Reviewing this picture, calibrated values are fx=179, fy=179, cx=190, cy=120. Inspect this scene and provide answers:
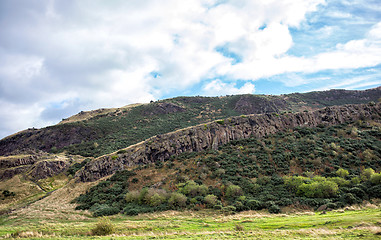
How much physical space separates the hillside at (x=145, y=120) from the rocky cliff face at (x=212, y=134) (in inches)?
1117

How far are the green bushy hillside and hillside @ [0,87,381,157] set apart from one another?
39.5 meters

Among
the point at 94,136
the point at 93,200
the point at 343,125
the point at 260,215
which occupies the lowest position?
the point at 260,215

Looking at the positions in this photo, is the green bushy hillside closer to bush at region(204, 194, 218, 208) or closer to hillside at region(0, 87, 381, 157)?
bush at region(204, 194, 218, 208)

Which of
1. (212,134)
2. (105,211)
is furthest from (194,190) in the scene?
(212,134)

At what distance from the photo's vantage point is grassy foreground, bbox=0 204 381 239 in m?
14.6

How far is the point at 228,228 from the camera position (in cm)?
1820

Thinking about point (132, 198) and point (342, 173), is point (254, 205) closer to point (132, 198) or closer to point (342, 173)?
point (342, 173)

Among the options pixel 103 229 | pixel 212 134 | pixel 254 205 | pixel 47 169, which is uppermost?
pixel 212 134

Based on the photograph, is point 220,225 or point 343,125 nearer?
point 220,225

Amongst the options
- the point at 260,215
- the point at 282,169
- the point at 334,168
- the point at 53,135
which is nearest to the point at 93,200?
the point at 260,215

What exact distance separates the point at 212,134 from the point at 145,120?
65.7m

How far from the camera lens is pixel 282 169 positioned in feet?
118

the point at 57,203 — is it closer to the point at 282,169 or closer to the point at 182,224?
the point at 182,224

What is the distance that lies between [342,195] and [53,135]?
4378 inches
